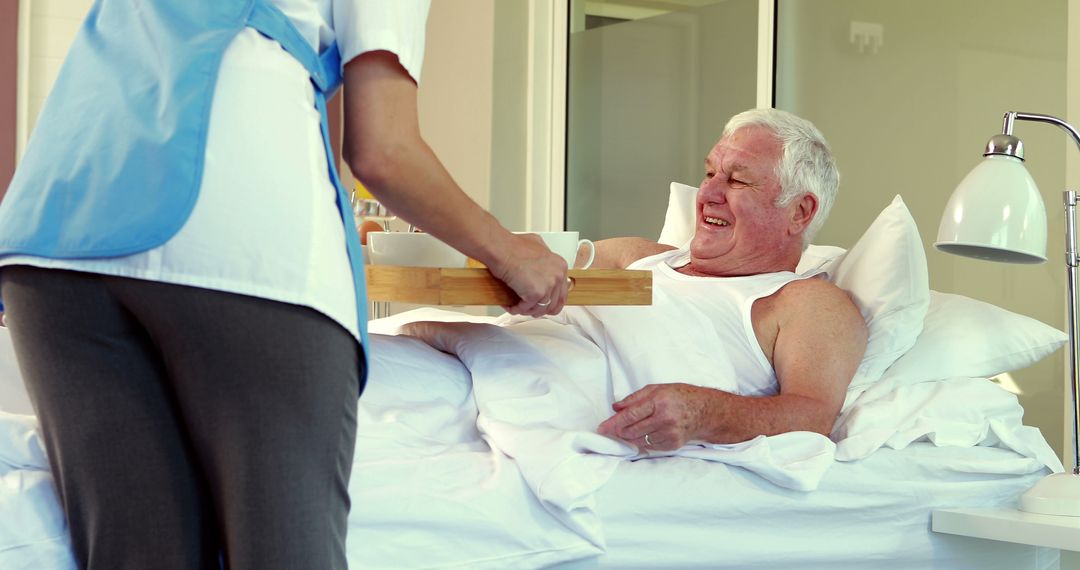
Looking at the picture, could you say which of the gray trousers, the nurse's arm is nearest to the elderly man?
the nurse's arm

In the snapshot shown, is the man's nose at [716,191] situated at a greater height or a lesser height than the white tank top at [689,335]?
greater

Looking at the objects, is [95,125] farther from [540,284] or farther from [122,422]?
[540,284]

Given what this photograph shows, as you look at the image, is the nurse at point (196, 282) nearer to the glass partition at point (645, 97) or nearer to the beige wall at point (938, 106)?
the beige wall at point (938, 106)

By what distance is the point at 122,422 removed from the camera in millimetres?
990

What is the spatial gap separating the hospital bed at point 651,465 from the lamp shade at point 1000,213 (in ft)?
0.96

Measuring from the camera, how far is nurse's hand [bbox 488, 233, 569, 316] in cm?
129

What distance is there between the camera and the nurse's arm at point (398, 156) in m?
1.07

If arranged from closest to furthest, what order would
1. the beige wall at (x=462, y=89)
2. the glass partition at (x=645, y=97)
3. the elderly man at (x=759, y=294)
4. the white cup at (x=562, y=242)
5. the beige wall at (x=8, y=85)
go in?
the white cup at (x=562, y=242), the elderly man at (x=759, y=294), the glass partition at (x=645, y=97), the beige wall at (x=8, y=85), the beige wall at (x=462, y=89)

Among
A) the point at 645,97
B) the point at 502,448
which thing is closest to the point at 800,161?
the point at 502,448

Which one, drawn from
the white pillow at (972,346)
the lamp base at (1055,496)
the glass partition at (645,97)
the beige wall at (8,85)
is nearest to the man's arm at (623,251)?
the white pillow at (972,346)

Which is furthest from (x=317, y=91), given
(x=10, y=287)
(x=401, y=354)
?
(x=401, y=354)

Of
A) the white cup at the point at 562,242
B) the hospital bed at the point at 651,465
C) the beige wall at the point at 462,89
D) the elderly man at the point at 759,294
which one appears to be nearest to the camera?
the hospital bed at the point at 651,465

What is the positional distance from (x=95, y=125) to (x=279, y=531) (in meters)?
0.37

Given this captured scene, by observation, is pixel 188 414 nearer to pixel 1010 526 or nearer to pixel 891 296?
pixel 1010 526
